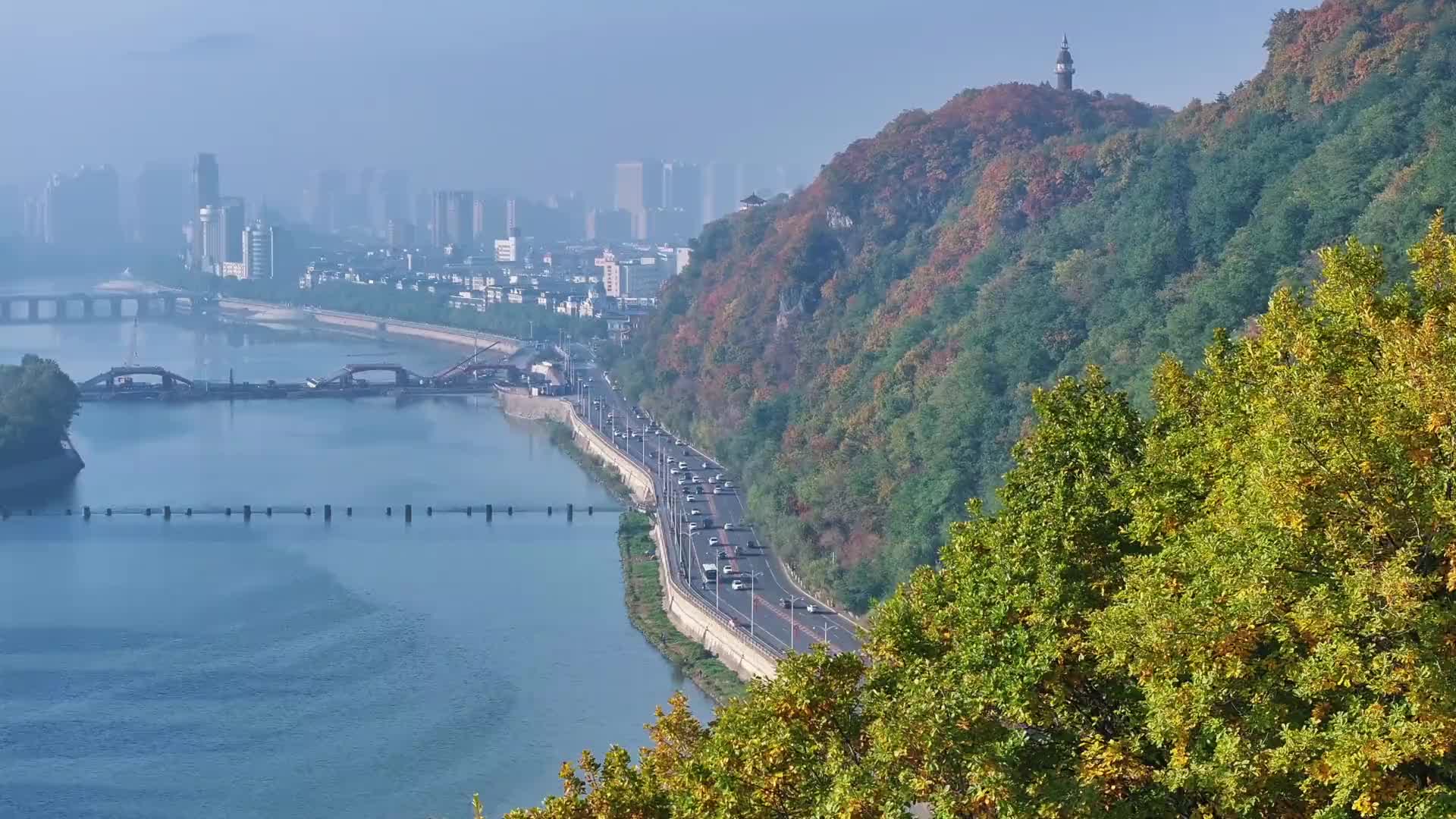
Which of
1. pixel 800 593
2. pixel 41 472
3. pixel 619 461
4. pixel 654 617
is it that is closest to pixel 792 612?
pixel 800 593

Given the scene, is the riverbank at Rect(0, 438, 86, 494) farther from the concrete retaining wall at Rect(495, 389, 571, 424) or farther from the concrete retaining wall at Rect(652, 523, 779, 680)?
the concrete retaining wall at Rect(652, 523, 779, 680)

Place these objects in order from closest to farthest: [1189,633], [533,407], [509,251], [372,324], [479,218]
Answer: [1189,633] < [533,407] < [372,324] < [509,251] < [479,218]

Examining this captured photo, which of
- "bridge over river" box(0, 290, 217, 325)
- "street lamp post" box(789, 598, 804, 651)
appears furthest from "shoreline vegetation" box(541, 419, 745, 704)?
"bridge over river" box(0, 290, 217, 325)

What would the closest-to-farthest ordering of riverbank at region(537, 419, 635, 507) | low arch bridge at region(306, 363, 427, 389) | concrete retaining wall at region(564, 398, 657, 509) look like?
concrete retaining wall at region(564, 398, 657, 509), riverbank at region(537, 419, 635, 507), low arch bridge at region(306, 363, 427, 389)

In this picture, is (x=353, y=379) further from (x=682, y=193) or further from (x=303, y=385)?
(x=682, y=193)

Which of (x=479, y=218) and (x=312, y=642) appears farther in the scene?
(x=479, y=218)

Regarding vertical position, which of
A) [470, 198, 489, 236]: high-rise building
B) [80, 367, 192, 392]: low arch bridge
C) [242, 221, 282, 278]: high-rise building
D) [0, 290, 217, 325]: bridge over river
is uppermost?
[470, 198, 489, 236]: high-rise building
